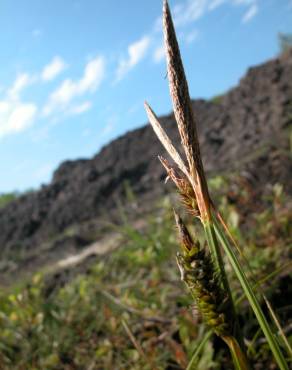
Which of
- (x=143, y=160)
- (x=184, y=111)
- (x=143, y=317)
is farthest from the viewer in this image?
(x=143, y=160)

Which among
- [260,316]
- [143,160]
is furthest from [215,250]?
[143,160]

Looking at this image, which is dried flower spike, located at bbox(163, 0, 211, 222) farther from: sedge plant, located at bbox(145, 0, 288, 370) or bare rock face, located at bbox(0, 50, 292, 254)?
bare rock face, located at bbox(0, 50, 292, 254)

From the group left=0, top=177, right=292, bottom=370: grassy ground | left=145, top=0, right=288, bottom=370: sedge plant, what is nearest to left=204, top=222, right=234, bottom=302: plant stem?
left=145, top=0, right=288, bottom=370: sedge plant

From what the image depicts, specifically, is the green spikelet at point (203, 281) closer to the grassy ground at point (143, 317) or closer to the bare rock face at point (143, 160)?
the grassy ground at point (143, 317)

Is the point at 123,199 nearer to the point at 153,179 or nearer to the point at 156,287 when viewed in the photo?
the point at 153,179

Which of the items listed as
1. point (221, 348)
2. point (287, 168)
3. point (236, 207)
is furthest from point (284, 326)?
point (287, 168)

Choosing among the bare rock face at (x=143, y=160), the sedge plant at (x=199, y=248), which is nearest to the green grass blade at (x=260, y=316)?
the sedge plant at (x=199, y=248)

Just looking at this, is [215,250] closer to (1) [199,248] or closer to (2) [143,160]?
(1) [199,248]
